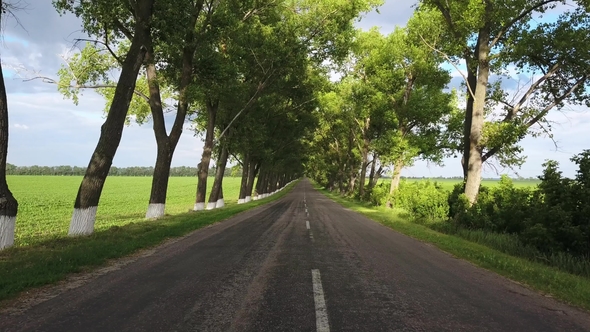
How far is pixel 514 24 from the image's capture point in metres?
16.7

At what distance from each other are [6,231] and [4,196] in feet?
2.71

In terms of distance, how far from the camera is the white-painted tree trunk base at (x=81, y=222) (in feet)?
35.3

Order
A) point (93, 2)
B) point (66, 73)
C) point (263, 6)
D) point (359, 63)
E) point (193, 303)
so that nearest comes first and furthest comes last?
point (193, 303) < point (93, 2) < point (66, 73) < point (263, 6) < point (359, 63)

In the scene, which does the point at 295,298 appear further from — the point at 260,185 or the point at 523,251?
the point at 260,185

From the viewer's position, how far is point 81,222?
35.5 ft

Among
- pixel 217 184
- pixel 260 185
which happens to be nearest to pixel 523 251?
pixel 217 184

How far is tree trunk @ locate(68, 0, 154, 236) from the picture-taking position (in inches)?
428

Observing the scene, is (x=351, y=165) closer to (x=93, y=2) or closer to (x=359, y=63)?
(x=359, y=63)

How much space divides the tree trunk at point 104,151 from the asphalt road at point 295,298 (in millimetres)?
3671

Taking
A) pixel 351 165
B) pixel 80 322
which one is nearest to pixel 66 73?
pixel 80 322

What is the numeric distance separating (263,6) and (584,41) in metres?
15.5

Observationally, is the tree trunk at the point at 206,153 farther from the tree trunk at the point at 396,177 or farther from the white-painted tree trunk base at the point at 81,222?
the tree trunk at the point at 396,177

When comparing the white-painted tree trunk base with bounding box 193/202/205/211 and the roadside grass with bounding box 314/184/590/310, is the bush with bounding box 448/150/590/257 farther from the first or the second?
the white-painted tree trunk base with bounding box 193/202/205/211

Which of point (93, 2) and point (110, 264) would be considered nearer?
point (110, 264)
